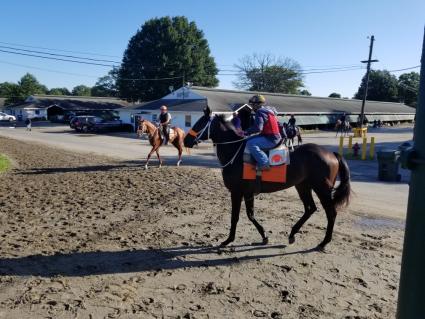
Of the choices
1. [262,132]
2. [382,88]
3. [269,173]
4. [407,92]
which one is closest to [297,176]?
→ [269,173]

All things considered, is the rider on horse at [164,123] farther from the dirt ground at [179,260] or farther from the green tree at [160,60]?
the green tree at [160,60]

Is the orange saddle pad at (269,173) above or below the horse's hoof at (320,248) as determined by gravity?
above

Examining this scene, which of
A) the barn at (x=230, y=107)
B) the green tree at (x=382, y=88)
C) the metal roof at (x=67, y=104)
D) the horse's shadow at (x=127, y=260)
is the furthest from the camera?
the green tree at (x=382, y=88)

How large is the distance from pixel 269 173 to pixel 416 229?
16.7ft

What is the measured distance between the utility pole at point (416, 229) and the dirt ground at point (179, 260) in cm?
300

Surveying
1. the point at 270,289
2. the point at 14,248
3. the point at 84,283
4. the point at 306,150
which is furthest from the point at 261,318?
the point at 14,248

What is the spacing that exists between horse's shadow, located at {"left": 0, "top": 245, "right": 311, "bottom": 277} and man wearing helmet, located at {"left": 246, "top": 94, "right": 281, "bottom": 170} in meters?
1.58

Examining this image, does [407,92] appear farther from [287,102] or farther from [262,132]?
[262,132]

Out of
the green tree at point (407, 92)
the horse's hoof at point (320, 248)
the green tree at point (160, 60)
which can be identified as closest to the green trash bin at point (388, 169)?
the horse's hoof at point (320, 248)

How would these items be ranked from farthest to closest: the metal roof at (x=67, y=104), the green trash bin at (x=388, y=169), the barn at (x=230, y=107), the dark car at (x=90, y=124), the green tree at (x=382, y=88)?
1. the green tree at (x=382, y=88)
2. the metal roof at (x=67, y=104)
3. the dark car at (x=90, y=124)
4. the barn at (x=230, y=107)
5. the green trash bin at (x=388, y=169)

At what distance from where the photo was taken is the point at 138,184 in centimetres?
1209

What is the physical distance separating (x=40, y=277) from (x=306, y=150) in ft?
15.8

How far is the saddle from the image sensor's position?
6.76m

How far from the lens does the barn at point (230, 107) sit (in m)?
37.1
